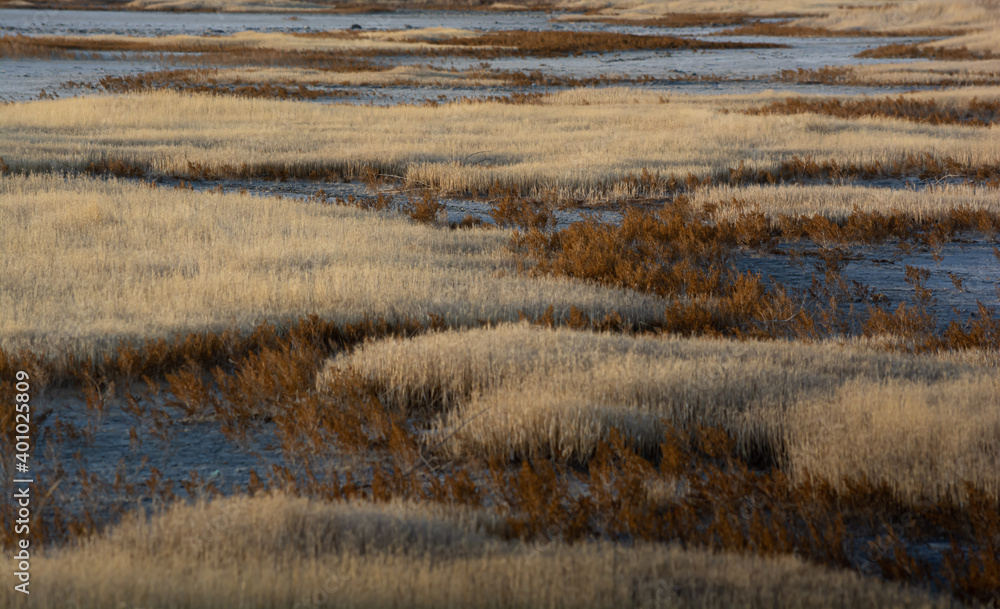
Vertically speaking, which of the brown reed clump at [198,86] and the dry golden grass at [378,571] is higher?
the brown reed clump at [198,86]

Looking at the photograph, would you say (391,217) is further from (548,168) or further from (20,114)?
(20,114)

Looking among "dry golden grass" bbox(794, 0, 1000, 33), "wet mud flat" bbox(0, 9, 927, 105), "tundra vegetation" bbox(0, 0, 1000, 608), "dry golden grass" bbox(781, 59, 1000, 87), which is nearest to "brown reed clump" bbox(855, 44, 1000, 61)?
"wet mud flat" bbox(0, 9, 927, 105)

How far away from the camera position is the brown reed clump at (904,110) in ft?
69.4

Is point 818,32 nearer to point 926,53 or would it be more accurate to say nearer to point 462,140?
point 926,53

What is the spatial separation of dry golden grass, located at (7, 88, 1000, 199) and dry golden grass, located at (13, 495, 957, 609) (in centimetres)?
1036

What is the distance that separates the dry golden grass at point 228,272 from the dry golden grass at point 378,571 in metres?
3.02

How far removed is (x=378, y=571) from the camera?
109 inches

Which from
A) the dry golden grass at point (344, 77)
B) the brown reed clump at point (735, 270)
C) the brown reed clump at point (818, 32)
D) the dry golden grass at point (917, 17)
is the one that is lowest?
the brown reed clump at point (735, 270)

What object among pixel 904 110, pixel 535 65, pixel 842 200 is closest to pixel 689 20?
pixel 535 65

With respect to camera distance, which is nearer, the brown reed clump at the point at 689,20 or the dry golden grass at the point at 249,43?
the dry golden grass at the point at 249,43

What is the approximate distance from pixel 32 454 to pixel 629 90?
87.0 feet

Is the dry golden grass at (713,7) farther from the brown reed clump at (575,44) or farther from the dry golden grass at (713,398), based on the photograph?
the dry golden grass at (713,398)

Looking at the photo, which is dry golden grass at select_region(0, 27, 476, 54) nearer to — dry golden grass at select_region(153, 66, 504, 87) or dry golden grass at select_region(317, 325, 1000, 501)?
dry golden grass at select_region(153, 66, 504, 87)

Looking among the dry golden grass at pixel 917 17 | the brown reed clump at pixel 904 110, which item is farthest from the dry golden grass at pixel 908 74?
the dry golden grass at pixel 917 17
